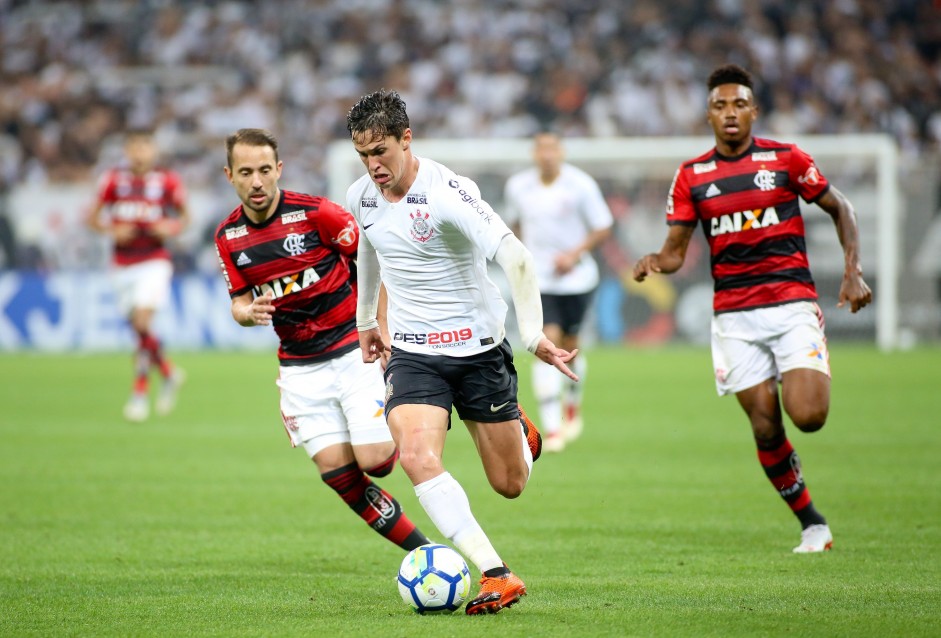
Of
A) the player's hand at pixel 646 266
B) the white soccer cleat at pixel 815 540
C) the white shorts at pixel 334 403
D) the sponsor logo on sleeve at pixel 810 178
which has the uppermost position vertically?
the sponsor logo on sleeve at pixel 810 178

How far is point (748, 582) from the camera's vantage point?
6230 millimetres

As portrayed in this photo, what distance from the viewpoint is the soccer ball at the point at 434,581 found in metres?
5.58

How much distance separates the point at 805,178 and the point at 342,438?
298cm

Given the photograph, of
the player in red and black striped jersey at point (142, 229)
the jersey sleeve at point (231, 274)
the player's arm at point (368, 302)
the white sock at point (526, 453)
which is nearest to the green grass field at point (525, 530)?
the white sock at point (526, 453)

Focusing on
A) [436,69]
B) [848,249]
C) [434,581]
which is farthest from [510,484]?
[436,69]

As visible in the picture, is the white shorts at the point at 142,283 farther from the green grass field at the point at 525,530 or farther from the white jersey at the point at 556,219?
the white jersey at the point at 556,219

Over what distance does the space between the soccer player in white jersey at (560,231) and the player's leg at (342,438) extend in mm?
5325

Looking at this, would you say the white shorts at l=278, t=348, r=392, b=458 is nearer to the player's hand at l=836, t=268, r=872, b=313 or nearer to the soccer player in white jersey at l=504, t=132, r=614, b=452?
the player's hand at l=836, t=268, r=872, b=313

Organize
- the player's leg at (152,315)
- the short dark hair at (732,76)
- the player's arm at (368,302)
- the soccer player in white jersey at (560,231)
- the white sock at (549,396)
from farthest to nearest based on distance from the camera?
the player's leg at (152,315)
the soccer player in white jersey at (560,231)
the white sock at (549,396)
the short dark hair at (732,76)
the player's arm at (368,302)

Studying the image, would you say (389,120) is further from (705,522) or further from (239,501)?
(239,501)

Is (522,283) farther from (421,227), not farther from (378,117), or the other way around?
(378,117)

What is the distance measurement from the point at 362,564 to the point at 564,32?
20453mm

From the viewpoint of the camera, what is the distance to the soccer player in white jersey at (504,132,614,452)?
12.1 metres

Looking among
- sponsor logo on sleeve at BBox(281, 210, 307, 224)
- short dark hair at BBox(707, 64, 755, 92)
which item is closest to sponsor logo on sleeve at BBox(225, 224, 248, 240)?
sponsor logo on sleeve at BBox(281, 210, 307, 224)
